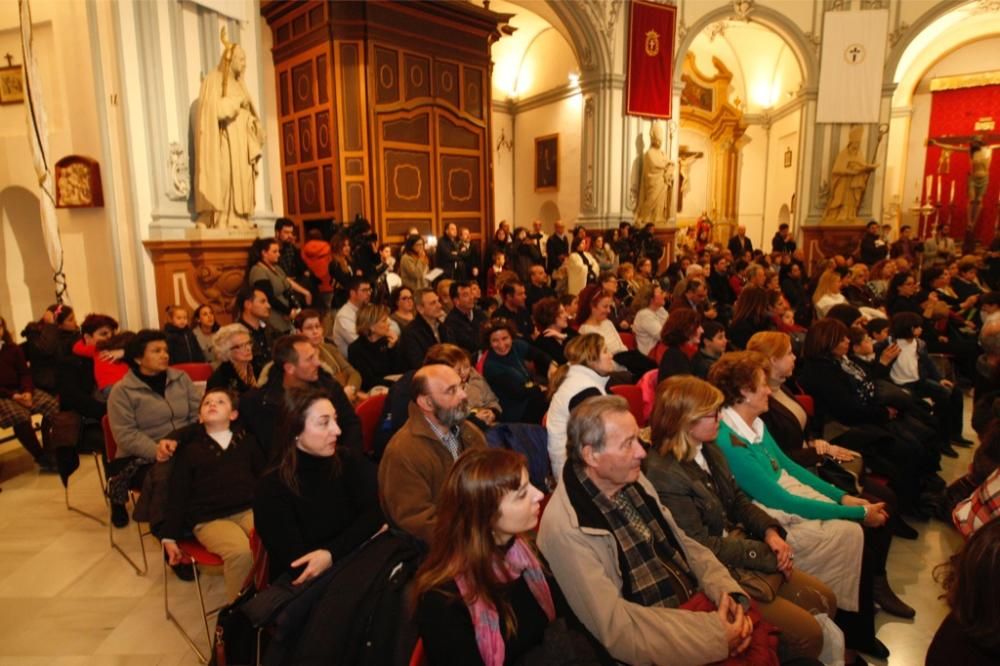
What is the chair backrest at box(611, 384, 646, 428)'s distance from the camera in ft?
11.1

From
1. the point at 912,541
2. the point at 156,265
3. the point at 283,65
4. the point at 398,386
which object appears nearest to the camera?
the point at 398,386

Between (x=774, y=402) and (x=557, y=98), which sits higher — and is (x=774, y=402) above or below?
below

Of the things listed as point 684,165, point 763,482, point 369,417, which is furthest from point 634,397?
point 684,165

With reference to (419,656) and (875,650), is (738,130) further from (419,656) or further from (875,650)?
(419,656)

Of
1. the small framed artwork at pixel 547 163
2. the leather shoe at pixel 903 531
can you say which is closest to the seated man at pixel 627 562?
the leather shoe at pixel 903 531

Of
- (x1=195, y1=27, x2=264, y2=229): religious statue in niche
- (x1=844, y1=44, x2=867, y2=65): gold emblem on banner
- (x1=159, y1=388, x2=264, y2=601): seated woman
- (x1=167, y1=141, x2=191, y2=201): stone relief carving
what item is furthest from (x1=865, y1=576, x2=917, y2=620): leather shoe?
(x1=844, y1=44, x2=867, y2=65): gold emblem on banner

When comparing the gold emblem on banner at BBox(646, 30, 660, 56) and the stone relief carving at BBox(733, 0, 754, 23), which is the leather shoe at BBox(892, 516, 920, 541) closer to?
the gold emblem on banner at BBox(646, 30, 660, 56)

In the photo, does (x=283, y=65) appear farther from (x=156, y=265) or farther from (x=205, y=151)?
(x=156, y=265)

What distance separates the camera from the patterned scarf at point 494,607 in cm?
148

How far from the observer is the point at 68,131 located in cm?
578

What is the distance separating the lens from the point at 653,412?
234 centimetres

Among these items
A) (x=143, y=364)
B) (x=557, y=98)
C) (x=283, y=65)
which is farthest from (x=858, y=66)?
(x=143, y=364)

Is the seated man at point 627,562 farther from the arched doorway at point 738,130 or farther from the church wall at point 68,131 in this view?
the arched doorway at point 738,130

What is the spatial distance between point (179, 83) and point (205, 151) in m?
0.65
